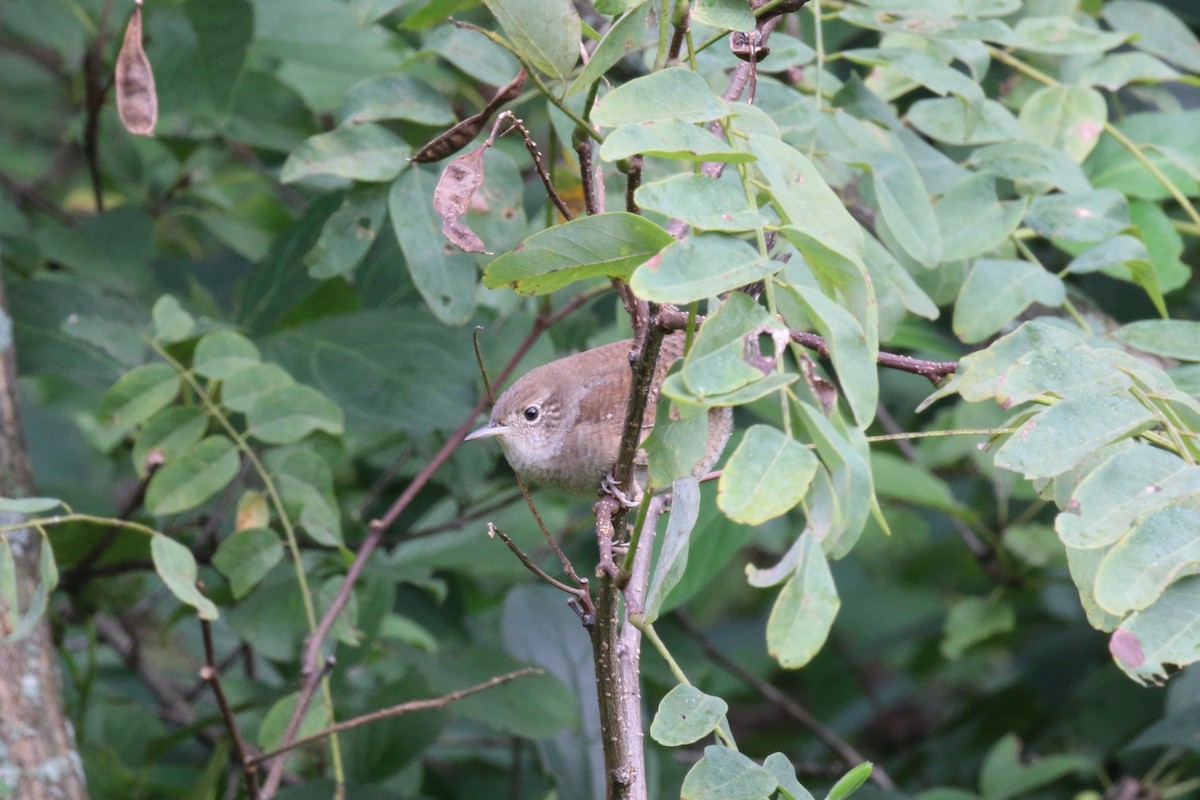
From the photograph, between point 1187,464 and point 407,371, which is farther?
point 407,371

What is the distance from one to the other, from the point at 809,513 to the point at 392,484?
2461 mm

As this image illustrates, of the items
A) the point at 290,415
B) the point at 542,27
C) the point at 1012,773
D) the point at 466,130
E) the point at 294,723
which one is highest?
the point at 542,27

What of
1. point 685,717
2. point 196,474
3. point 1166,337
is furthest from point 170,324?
point 1166,337

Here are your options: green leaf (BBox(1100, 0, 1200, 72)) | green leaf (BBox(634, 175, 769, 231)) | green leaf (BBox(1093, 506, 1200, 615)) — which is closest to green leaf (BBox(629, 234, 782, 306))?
green leaf (BBox(634, 175, 769, 231))

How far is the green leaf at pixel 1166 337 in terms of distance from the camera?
Answer: 2.01 metres

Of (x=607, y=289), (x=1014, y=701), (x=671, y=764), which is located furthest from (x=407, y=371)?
(x=1014, y=701)

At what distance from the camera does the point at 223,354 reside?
96.6 inches

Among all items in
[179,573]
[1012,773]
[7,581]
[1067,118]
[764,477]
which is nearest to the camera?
[764,477]

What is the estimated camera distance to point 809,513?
4.13ft

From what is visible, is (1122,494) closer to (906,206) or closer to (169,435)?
(906,206)

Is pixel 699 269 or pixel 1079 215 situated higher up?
pixel 699 269

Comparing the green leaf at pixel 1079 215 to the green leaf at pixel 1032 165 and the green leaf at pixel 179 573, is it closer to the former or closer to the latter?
the green leaf at pixel 1032 165

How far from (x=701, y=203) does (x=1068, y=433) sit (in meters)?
0.54

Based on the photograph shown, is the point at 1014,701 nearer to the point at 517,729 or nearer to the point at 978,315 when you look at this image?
the point at 517,729
